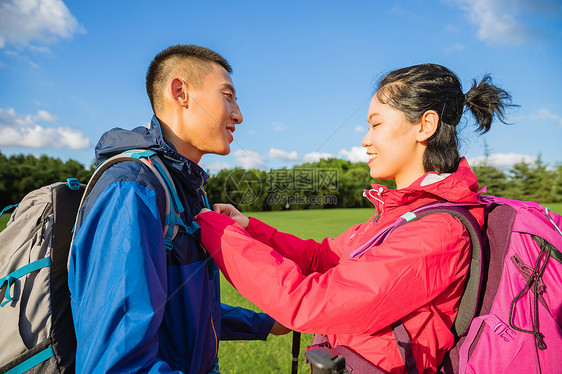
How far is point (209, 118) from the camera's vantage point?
7.48 feet

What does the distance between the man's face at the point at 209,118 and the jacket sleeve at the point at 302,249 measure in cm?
78

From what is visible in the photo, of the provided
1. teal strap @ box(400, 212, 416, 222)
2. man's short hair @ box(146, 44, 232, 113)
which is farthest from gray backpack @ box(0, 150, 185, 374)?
teal strap @ box(400, 212, 416, 222)

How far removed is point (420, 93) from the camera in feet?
7.84

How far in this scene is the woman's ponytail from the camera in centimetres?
255

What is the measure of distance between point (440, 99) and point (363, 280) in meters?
1.50

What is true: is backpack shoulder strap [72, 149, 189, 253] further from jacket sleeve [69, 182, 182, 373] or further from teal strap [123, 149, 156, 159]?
jacket sleeve [69, 182, 182, 373]

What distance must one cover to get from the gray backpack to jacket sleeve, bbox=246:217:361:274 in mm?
1178

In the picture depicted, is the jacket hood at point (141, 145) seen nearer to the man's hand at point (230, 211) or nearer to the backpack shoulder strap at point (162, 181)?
the backpack shoulder strap at point (162, 181)

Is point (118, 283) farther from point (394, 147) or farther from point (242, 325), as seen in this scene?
point (394, 147)

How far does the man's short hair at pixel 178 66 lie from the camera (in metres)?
2.35

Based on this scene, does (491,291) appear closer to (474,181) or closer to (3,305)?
(474,181)

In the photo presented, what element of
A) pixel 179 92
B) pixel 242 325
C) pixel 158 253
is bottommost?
pixel 242 325
